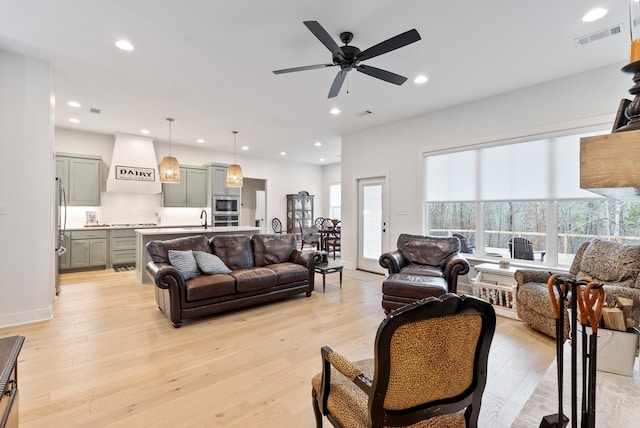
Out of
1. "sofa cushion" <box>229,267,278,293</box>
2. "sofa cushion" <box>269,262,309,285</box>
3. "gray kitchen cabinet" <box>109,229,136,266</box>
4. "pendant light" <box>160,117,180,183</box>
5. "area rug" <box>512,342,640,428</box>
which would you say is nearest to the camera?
"area rug" <box>512,342,640,428</box>

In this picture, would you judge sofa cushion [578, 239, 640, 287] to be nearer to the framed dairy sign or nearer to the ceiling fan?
the ceiling fan

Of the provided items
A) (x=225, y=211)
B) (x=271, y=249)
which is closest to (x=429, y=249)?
(x=271, y=249)

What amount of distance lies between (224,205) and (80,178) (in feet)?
10.1

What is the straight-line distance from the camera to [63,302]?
4.10 metres

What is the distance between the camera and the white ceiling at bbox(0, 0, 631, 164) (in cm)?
251

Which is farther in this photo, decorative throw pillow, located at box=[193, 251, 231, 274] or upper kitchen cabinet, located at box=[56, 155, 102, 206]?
upper kitchen cabinet, located at box=[56, 155, 102, 206]

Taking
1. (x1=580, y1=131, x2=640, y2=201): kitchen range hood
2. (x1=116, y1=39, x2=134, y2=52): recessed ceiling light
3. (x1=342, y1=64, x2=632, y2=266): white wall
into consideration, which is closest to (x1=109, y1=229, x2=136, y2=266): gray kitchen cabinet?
(x1=116, y1=39, x2=134, y2=52): recessed ceiling light

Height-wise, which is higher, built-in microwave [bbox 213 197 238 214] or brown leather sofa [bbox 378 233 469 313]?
built-in microwave [bbox 213 197 238 214]

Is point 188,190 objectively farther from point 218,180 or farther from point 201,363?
point 201,363

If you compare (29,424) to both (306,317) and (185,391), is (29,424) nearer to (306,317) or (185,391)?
(185,391)

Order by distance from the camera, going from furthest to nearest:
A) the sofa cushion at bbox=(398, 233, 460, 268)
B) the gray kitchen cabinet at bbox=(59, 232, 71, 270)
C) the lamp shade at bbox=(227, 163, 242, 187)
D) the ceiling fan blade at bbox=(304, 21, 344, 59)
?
the lamp shade at bbox=(227, 163, 242, 187) → the gray kitchen cabinet at bbox=(59, 232, 71, 270) → the sofa cushion at bbox=(398, 233, 460, 268) → the ceiling fan blade at bbox=(304, 21, 344, 59)

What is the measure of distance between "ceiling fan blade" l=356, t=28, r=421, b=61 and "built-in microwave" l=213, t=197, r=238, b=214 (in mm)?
6090

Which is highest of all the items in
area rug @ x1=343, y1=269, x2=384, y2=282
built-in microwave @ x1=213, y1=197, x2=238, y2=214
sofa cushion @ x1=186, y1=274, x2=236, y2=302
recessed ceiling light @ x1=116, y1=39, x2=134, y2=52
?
recessed ceiling light @ x1=116, y1=39, x2=134, y2=52

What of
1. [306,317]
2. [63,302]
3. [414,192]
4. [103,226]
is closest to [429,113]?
[414,192]
